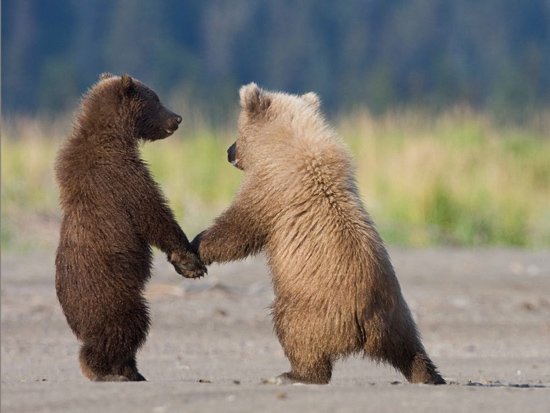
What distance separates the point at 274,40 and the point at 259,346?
6089 centimetres

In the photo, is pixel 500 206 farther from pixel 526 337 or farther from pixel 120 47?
pixel 120 47

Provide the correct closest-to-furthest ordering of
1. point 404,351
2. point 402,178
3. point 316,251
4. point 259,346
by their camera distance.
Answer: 1. point 316,251
2. point 404,351
3. point 259,346
4. point 402,178

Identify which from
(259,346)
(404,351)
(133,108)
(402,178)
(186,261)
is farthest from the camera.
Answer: (402,178)

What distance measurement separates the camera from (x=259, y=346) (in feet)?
35.4

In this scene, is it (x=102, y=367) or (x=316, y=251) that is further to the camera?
(x=102, y=367)

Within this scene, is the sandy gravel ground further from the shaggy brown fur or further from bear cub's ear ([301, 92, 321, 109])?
bear cub's ear ([301, 92, 321, 109])

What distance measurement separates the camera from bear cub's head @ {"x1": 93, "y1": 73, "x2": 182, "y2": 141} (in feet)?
26.0

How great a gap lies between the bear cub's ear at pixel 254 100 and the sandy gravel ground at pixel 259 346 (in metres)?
1.09

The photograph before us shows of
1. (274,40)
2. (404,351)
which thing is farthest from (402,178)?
(274,40)

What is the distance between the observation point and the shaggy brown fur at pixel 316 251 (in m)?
7.13

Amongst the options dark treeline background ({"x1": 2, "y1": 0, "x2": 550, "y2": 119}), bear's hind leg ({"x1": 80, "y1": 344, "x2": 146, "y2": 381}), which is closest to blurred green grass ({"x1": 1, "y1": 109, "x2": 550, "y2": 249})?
bear's hind leg ({"x1": 80, "y1": 344, "x2": 146, "y2": 381})

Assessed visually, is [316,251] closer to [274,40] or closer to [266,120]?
[266,120]

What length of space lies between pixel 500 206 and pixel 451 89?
32.1 metres

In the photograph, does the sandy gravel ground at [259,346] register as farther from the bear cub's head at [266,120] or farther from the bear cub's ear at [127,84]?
the bear cub's ear at [127,84]
